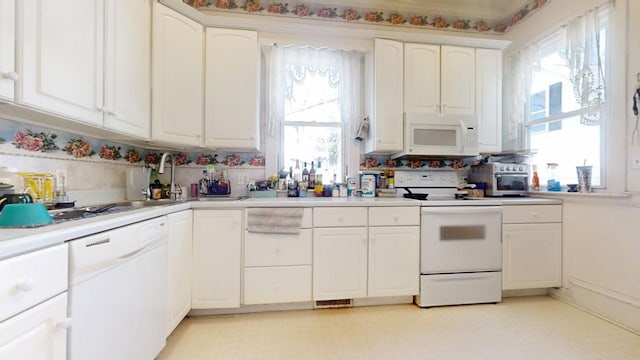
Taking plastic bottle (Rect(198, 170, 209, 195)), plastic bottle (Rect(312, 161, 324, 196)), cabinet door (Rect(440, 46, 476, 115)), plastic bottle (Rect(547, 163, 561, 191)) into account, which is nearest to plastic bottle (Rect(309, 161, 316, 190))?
plastic bottle (Rect(312, 161, 324, 196))

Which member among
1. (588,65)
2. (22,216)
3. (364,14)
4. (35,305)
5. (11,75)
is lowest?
(35,305)

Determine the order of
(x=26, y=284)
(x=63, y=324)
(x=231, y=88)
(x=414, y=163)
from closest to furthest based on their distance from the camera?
1. (x=26, y=284)
2. (x=63, y=324)
3. (x=231, y=88)
4. (x=414, y=163)

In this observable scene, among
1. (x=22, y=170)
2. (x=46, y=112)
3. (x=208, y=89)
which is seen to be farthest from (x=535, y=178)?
(x=22, y=170)

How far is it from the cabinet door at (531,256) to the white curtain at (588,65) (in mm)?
986

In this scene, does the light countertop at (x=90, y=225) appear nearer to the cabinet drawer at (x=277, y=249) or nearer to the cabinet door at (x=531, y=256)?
the cabinet drawer at (x=277, y=249)

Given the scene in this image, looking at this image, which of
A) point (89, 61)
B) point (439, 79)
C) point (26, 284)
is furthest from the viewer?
point (439, 79)

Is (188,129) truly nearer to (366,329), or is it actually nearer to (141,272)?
(141,272)

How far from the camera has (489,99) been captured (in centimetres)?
276

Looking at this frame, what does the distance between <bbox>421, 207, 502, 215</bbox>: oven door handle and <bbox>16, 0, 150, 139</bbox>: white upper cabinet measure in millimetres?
2265

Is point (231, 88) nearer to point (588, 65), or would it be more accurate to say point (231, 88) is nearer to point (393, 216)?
point (393, 216)

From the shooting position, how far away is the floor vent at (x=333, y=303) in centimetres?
225

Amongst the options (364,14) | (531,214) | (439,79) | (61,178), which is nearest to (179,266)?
(61,178)

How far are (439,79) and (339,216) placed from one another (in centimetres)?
171

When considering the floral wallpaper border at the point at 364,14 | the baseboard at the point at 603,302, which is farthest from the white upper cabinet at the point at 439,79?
the baseboard at the point at 603,302
